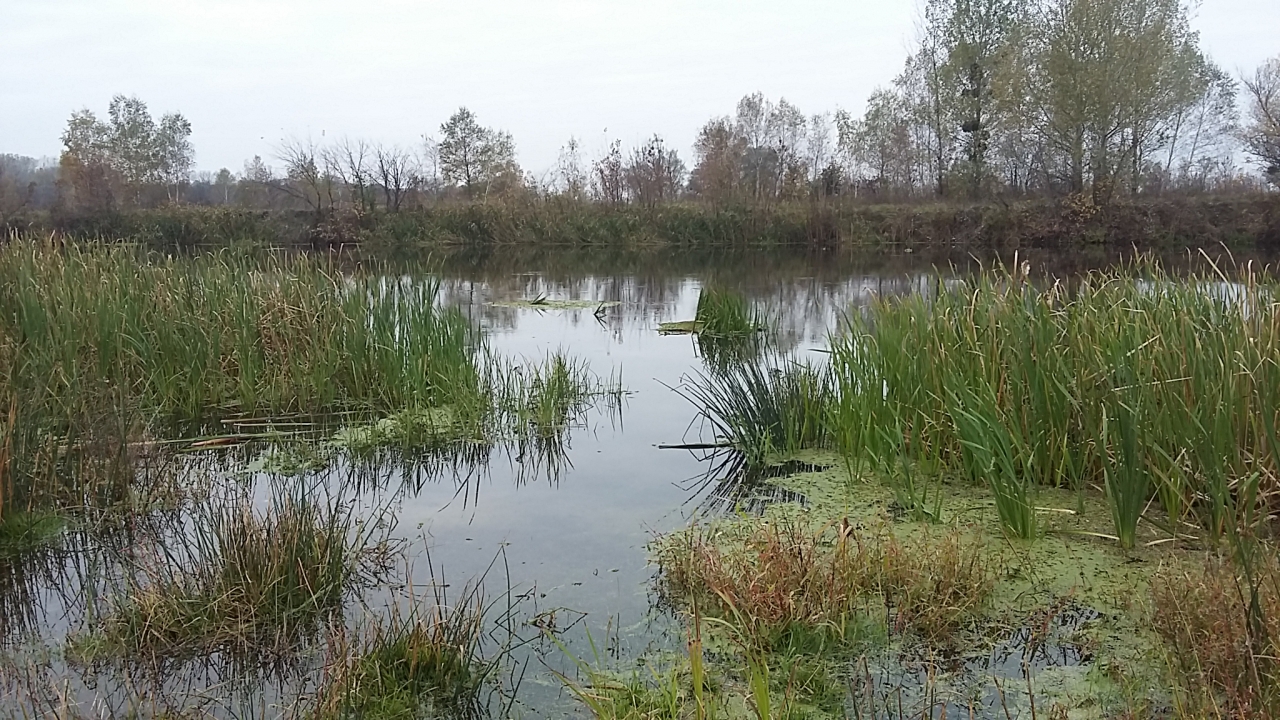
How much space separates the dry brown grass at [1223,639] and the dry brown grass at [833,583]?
1.83 feet

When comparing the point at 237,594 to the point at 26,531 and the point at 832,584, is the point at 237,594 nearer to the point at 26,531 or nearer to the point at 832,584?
the point at 26,531

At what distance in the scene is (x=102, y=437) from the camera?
4012 mm

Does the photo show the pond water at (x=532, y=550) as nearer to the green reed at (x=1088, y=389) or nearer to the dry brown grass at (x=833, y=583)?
the dry brown grass at (x=833, y=583)

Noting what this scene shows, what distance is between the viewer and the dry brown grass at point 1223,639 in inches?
81.1

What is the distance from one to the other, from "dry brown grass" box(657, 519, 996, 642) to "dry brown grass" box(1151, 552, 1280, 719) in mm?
558

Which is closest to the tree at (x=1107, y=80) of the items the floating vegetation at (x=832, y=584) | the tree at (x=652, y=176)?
the tree at (x=652, y=176)

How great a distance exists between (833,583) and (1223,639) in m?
1.01

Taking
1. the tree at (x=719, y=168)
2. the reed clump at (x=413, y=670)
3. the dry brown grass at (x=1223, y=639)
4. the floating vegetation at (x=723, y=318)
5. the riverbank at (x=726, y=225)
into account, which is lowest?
the reed clump at (x=413, y=670)

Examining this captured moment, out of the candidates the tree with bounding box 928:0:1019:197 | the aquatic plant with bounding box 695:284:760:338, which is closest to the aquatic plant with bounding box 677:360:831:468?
the aquatic plant with bounding box 695:284:760:338

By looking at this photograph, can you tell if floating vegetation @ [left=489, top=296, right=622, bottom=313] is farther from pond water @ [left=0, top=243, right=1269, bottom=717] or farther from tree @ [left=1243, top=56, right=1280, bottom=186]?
tree @ [left=1243, top=56, right=1280, bottom=186]

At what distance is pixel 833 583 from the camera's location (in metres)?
2.84

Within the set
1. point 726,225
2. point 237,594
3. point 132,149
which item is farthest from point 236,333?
point 132,149

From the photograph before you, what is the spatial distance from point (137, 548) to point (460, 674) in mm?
1671

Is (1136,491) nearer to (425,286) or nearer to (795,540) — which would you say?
(795,540)
